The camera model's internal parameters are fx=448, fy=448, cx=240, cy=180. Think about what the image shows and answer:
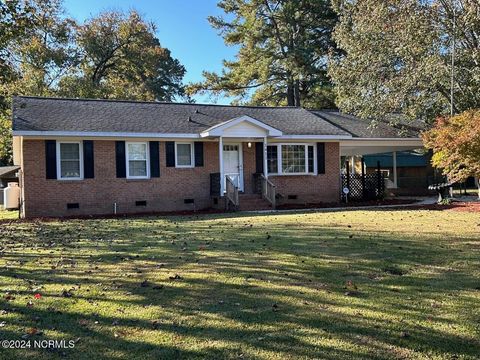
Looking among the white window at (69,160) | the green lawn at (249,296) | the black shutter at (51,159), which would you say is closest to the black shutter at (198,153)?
the white window at (69,160)

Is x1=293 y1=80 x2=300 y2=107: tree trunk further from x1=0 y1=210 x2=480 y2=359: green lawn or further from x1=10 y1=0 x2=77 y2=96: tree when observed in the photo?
x1=0 y1=210 x2=480 y2=359: green lawn

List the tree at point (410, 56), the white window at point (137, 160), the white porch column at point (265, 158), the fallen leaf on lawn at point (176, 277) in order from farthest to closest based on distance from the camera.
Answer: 1. the tree at point (410, 56)
2. the white porch column at point (265, 158)
3. the white window at point (137, 160)
4. the fallen leaf on lawn at point (176, 277)

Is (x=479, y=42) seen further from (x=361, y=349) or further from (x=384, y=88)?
(x=361, y=349)

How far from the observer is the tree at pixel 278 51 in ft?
112

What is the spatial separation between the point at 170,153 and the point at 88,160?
321 centimetres

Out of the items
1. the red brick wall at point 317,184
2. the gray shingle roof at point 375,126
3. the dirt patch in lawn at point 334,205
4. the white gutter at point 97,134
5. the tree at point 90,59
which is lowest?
the dirt patch in lawn at point 334,205

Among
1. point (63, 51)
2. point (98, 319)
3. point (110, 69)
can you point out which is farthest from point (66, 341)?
point (110, 69)

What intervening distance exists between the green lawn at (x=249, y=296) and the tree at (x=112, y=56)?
27.1 m

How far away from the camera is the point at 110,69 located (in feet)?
124

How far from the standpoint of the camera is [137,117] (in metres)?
18.8

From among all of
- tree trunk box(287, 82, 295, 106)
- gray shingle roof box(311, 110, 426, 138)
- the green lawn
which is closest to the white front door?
gray shingle roof box(311, 110, 426, 138)

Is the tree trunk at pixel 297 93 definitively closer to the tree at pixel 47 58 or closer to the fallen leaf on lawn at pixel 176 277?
the tree at pixel 47 58

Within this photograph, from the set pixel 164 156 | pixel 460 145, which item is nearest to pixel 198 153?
pixel 164 156

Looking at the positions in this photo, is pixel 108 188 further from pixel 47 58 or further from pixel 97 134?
pixel 47 58
